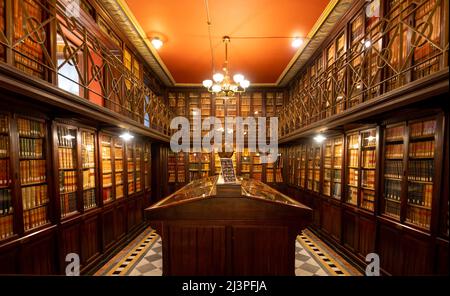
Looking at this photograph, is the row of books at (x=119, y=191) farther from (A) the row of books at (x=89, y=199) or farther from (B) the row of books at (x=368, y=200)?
(B) the row of books at (x=368, y=200)

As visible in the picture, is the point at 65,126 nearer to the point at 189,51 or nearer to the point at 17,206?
the point at 17,206

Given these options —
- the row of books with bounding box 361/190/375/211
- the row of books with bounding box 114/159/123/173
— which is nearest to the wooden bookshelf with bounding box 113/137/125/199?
the row of books with bounding box 114/159/123/173

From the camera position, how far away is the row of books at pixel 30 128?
2.37 meters

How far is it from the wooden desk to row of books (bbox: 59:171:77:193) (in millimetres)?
1635

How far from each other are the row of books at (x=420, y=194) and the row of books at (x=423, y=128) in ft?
1.97

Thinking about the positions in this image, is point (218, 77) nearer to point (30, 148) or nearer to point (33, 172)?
point (30, 148)

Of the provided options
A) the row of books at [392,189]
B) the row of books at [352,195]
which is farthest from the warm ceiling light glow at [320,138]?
the row of books at [392,189]

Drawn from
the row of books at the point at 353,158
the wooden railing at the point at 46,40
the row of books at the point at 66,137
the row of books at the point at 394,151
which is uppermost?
the wooden railing at the point at 46,40

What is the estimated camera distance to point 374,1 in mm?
3414

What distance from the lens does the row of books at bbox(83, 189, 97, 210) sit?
11.1 feet

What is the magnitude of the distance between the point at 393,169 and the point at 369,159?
486 mm

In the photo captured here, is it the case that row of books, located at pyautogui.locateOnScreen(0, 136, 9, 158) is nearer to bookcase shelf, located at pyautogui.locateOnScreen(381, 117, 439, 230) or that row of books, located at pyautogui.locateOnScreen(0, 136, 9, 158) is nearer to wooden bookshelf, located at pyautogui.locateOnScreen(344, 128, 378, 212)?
bookcase shelf, located at pyautogui.locateOnScreen(381, 117, 439, 230)
